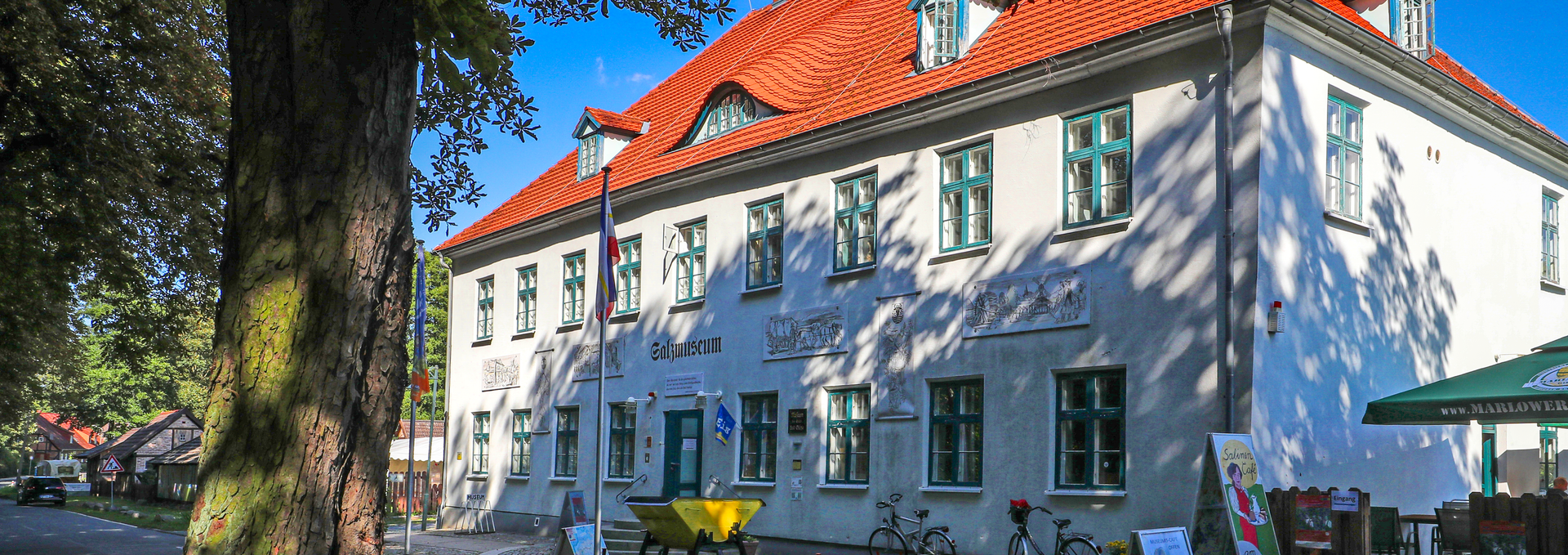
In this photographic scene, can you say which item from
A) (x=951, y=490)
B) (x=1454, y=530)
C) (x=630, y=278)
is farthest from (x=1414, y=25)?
(x=630, y=278)

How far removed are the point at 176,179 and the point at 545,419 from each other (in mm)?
10606

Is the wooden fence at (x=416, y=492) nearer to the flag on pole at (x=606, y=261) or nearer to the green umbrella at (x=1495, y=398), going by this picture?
the flag on pole at (x=606, y=261)

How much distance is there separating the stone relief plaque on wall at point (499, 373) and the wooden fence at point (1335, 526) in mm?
16921

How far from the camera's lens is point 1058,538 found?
13.5m

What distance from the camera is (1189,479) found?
12836mm

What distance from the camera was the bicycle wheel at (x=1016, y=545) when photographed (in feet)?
44.4

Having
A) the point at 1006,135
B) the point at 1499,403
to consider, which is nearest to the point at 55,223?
the point at 1006,135

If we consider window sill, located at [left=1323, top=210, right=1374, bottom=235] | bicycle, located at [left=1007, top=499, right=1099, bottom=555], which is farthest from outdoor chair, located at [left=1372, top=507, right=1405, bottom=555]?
window sill, located at [left=1323, top=210, right=1374, bottom=235]

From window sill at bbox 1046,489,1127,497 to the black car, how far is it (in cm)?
5446

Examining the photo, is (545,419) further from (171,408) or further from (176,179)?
(171,408)

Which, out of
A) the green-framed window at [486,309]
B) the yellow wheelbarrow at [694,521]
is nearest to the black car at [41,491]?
the green-framed window at [486,309]

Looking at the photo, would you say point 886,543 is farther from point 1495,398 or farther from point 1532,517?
point 1532,517

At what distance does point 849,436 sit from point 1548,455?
9.24m

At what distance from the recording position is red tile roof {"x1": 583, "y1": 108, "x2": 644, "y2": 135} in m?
24.6
